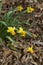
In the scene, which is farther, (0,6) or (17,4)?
(17,4)

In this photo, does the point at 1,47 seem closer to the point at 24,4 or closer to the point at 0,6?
the point at 0,6

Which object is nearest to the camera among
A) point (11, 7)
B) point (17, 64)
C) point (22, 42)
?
point (17, 64)

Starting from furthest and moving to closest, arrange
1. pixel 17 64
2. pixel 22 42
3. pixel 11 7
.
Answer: pixel 11 7, pixel 22 42, pixel 17 64

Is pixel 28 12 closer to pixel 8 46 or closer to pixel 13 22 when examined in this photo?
pixel 13 22

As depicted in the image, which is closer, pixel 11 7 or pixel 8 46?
pixel 8 46

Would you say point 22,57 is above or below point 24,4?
below

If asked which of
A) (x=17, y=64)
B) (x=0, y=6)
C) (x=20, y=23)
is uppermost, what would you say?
(x=0, y=6)

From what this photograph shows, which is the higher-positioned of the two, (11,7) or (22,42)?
(11,7)

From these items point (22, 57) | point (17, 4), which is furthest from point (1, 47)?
point (17, 4)

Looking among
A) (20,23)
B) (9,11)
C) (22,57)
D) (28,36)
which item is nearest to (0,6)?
(9,11)
